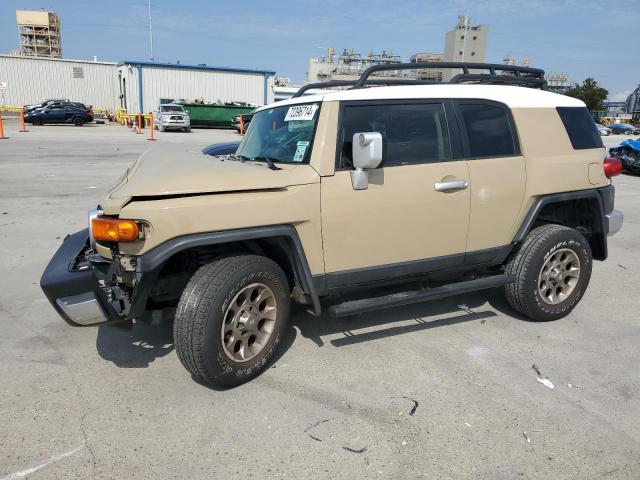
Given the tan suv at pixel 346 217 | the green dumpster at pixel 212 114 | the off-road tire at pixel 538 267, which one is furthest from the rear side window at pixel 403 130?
the green dumpster at pixel 212 114

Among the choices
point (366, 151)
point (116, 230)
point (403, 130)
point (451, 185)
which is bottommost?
point (116, 230)

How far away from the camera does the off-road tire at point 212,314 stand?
2895 millimetres

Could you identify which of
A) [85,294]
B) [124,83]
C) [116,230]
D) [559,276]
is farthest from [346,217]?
[124,83]

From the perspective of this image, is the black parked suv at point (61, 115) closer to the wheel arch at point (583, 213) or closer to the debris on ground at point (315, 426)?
the wheel arch at point (583, 213)

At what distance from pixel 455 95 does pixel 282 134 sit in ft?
4.46

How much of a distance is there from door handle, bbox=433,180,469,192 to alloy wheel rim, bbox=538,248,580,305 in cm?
111

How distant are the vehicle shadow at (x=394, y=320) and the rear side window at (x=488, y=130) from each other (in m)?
1.47

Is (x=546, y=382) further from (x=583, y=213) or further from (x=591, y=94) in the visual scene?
(x=591, y=94)

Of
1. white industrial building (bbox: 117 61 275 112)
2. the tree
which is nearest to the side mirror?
white industrial building (bbox: 117 61 275 112)

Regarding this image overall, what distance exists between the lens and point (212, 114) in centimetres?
3491

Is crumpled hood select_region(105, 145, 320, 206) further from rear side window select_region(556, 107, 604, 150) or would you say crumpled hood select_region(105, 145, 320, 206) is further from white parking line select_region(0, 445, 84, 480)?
rear side window select_region(556, 107, 604, 150)

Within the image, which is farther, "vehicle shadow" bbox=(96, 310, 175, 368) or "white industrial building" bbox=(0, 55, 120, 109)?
"white industrial building" bbox=(0, 55, 120, 109)

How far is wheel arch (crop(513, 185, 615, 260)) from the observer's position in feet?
13.7

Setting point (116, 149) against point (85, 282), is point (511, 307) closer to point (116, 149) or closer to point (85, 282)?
point (85, 282)
